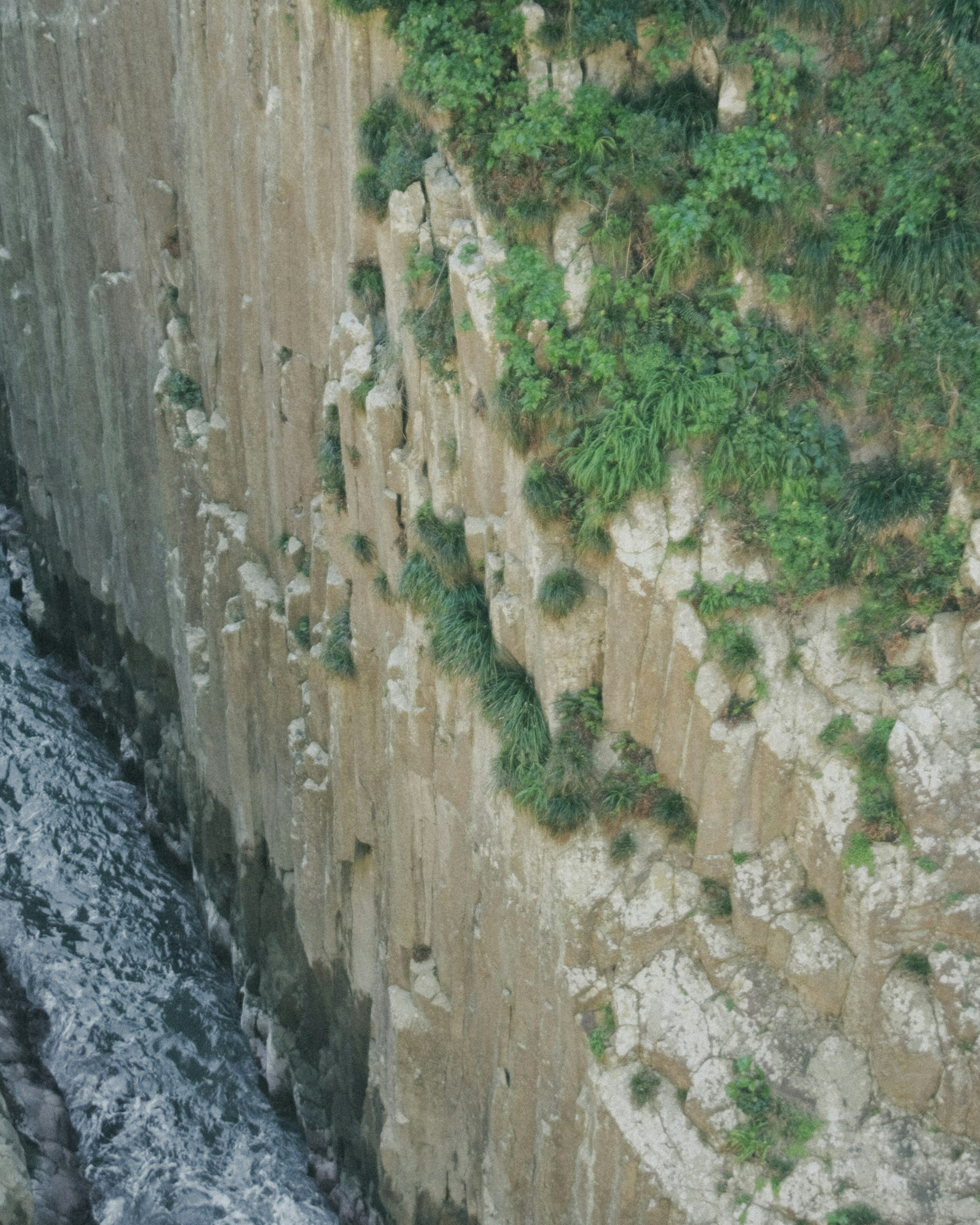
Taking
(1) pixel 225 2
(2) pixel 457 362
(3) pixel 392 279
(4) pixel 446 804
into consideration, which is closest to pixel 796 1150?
(4) pixel 446 804

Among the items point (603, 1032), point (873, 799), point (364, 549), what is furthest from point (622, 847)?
point (364, 549)

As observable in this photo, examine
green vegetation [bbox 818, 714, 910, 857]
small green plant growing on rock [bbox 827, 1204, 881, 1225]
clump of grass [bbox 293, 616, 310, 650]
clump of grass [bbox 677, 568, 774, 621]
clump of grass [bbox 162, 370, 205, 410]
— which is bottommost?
small green plant growing on rock [bbox 827, 1204, 881, 1225]

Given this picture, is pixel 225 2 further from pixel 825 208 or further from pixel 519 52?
pixel 825 208

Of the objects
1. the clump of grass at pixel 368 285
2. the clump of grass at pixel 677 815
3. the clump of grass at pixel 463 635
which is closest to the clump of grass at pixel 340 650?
the clump of grass at pixel 463 635

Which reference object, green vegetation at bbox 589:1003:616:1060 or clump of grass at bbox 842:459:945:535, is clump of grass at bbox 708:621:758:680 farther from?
green vegetation at bbox 589:1003:616:1060

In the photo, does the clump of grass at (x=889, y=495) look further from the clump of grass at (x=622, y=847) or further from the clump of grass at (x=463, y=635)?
the clump of grass at (x=463, y=635)

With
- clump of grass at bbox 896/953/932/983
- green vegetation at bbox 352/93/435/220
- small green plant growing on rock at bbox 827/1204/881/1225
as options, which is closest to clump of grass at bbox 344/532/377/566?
green vegetation at bbox 352/93/435/220
